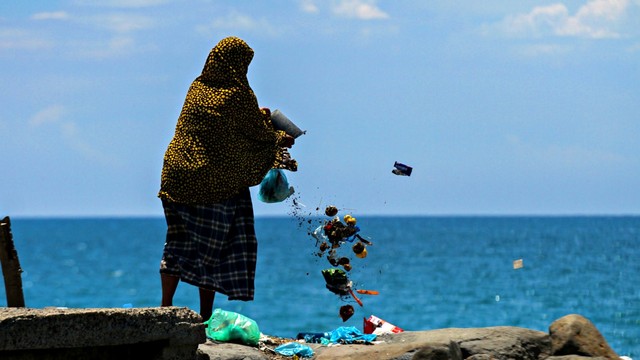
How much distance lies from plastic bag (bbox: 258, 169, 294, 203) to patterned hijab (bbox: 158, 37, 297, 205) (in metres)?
0.13

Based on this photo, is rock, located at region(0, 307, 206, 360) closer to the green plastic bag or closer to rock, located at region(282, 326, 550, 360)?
the green plastic bag

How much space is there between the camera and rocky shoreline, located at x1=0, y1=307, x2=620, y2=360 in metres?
7.71

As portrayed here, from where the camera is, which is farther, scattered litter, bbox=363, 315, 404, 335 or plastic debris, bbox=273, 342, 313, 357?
scattered litter, bbox=363, 315, 404, 335

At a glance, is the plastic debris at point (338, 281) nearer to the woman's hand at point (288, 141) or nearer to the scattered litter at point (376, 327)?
the scattered litter at point (376, 327)

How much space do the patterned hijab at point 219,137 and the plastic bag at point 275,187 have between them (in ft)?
0.43

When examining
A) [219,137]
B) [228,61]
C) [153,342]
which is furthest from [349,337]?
[228,61]

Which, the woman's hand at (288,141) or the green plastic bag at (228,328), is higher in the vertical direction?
the woman's hand at (288,141)

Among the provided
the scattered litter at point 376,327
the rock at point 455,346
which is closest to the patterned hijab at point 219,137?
the rock at point 455,346

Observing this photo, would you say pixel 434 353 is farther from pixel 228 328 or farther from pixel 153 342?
pixel 153 342

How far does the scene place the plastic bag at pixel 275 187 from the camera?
33.3 ft

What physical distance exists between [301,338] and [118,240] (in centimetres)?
8680

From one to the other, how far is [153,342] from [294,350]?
174cm

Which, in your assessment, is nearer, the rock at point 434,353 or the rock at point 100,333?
the rock at point 100,333

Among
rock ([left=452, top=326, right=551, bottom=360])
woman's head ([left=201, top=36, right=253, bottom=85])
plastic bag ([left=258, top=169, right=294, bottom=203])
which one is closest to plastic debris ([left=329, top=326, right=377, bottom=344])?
rock ([left=452, top=326, right=551, bottom=360])
